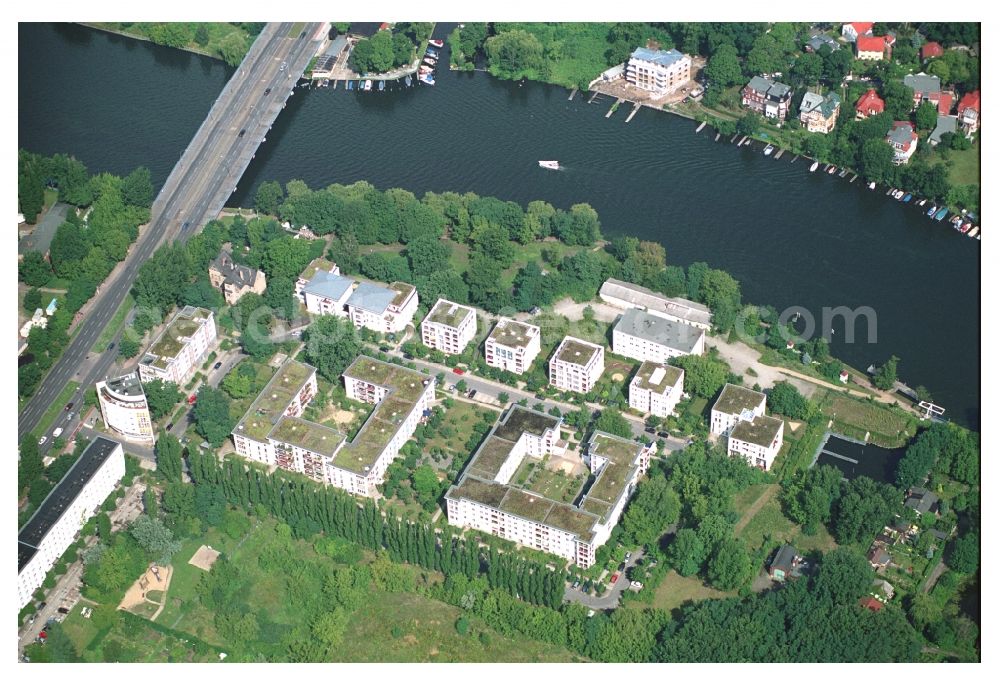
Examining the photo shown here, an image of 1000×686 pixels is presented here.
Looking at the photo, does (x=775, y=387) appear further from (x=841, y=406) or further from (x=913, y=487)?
(x=913, y=487)

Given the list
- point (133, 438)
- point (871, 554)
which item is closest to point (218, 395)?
point (133, 438)

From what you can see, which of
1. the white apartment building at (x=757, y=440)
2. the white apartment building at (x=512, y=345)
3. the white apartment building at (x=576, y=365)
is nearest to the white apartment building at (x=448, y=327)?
the white apartment building at (x=512, y=345)

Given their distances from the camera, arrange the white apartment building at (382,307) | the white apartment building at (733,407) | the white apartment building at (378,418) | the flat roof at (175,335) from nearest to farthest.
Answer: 1. the white apartment building at (378,418)
2. the white apartment building at (733,407)
3. the flat roof at (175,335)
4. the white apartment building at (382,307)

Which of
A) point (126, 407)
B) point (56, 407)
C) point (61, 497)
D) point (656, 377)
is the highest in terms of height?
point (656, 377)

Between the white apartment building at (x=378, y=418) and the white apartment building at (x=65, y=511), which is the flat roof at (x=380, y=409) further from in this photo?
the white apartment building at (x=65, y=511)

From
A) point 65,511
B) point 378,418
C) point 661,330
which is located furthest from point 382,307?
point 65,511

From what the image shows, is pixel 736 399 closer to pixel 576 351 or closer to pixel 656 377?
pixel 656 377
